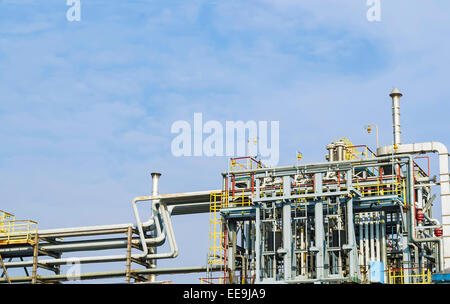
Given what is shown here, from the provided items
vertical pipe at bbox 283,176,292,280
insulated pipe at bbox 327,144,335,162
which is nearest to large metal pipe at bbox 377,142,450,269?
insulated pipe at bbox 327,144,335,162

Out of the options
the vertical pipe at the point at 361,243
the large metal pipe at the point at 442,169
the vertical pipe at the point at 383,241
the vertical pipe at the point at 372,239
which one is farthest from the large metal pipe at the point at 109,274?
the large metal pipe at the point at 442,169

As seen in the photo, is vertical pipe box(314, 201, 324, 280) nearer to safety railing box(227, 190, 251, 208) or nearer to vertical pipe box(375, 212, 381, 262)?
vertical pipe box(375, 212, 381, 262)

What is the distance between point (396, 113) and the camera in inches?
1927

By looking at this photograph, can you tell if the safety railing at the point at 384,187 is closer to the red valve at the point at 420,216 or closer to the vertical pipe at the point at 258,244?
the red valve at the point at 420,216

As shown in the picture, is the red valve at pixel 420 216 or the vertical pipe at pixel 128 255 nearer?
the red valve at pixel 420 216

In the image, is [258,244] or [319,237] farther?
[258,244]

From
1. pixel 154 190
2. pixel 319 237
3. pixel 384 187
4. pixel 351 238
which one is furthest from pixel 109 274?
pixel 384 187

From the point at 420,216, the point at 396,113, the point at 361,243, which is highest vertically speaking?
the point at 396,113

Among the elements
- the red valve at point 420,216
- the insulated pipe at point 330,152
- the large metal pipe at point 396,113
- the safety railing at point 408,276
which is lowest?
the safety railing at point 408,276

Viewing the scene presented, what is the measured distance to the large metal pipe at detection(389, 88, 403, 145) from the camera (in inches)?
1898

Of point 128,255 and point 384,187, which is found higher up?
point 384,187

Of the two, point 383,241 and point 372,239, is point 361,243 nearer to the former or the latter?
point 372,239

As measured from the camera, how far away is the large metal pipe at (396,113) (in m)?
48.2

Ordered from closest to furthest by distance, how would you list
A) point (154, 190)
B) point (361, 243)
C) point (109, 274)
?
point (361, 243) < point (109, 274) < point (154, 190)
